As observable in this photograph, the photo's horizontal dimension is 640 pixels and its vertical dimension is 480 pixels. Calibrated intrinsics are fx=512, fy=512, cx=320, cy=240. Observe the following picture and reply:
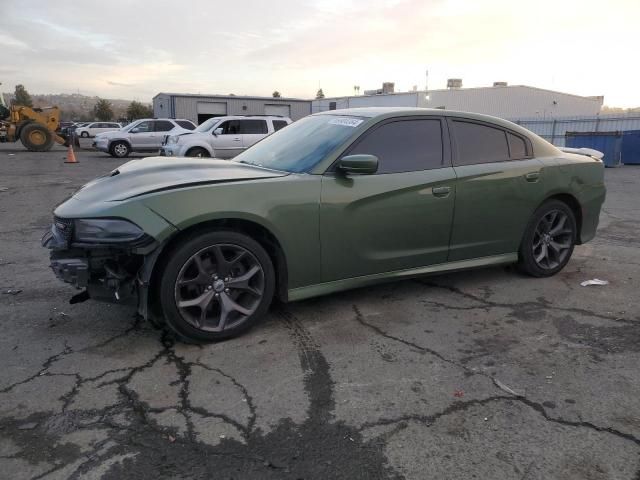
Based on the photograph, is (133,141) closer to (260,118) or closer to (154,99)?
(260,118)

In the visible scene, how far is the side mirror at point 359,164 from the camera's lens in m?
3.60

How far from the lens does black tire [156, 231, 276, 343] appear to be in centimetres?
327

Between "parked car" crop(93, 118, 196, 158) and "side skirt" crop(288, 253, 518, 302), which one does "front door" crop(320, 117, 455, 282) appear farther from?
"parked car" crop(93, 118, 196, 158)

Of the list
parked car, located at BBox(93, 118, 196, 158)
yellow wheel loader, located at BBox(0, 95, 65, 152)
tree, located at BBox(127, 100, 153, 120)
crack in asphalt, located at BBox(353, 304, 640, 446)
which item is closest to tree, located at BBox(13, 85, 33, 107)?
tree, located at BBox(127, 100, 153, 120)

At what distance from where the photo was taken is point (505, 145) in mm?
4672

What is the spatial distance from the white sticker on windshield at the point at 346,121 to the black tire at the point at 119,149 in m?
19.7

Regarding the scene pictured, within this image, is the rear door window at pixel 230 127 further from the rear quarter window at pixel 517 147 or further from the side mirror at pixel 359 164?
the side mirror at pixel 359 164

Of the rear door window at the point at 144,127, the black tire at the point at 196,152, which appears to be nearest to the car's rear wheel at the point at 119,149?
the rear door window at the point at 144,127

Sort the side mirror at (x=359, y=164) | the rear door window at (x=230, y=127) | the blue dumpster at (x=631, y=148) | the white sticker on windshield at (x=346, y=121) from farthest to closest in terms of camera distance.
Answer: the blue dumpster at (x=631, y=148), the rear door window at (x=230, y=127), the white sticker on windshield at (x=346, y=121), the side mirror at (x=359, y=164)

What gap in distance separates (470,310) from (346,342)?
4.06 ft

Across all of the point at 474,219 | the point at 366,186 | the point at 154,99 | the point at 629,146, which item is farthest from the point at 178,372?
the point at 154,99

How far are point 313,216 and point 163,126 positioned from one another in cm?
2010

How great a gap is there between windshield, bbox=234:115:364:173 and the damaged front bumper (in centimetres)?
128

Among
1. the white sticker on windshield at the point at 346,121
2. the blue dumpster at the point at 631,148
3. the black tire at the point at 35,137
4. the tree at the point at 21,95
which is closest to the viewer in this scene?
the white sticker on windshield at the point at 346,121
